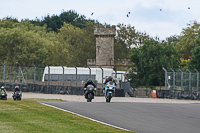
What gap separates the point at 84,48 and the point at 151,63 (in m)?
51.9

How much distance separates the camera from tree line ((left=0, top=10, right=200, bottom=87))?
243 feet

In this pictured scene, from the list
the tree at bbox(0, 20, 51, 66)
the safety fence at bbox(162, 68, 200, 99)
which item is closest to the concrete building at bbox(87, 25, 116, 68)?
the tree at bbox(0, 20, 51, 66)

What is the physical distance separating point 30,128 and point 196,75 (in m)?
31.4

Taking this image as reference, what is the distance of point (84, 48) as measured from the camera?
407 feet

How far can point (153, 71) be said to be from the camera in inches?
2908

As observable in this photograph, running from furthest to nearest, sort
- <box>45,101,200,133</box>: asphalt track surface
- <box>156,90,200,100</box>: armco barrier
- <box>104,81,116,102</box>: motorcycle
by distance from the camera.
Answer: <box>156,90,200,100</box>: armco barrier, <box>104,81,116,102</box>: motorcycle, <box>45,101,200,133</box>: asphalt track surface

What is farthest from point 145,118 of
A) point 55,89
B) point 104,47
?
point 104,47

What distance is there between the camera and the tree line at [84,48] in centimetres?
7394

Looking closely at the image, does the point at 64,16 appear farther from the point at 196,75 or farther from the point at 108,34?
the point at 196,75

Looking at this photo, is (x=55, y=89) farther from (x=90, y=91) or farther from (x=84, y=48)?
(x=84, y=48)

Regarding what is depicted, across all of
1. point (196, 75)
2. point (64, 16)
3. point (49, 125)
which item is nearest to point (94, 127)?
point (49, 125)

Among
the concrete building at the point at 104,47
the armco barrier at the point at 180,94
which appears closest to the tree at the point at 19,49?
the concrete building at the point at 104,47

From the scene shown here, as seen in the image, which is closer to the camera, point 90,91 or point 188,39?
point 90,91

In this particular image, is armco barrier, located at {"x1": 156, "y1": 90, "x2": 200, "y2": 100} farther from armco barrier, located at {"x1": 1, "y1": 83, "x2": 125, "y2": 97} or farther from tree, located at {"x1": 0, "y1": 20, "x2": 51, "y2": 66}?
tree, located at {"x1": 0, "y1": 20, "x2": 51, "y2": 66}
